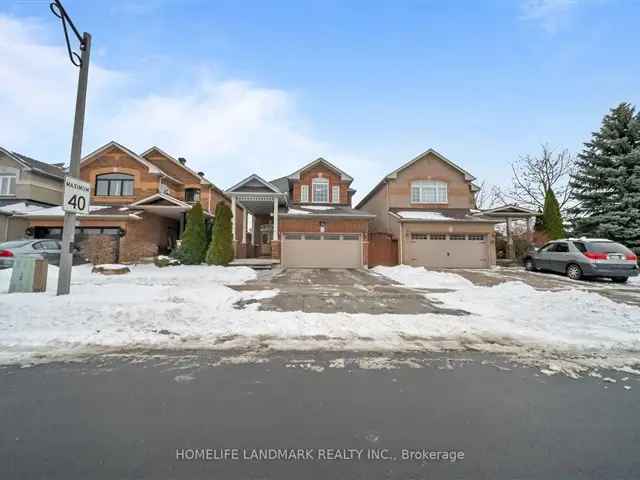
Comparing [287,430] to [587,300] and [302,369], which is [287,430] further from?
[587,300]

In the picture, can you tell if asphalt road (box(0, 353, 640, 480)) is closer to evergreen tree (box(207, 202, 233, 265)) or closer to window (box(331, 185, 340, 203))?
evergreen tree (box(207, 202, 233, 265))

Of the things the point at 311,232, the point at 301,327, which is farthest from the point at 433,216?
the point at 301,327

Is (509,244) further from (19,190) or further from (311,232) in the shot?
(19,190)

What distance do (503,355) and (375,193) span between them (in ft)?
63.2

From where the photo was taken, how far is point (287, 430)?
6.98 feet

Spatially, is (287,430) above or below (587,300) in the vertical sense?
below

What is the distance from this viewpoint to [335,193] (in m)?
19.4

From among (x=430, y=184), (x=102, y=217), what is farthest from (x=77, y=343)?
(x=430, y=184)

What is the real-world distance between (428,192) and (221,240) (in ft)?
45.3

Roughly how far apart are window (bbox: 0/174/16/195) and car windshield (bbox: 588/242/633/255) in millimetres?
30763

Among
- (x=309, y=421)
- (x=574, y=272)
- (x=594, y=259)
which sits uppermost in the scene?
(x=594, y=259)

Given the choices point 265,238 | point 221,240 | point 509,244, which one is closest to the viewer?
point 221,240

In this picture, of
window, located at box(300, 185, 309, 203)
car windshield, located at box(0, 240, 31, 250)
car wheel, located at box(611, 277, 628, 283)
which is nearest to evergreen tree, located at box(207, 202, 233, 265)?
window, located at box(300, 185, 309, 203)

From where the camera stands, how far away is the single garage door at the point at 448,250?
54.6 feet
